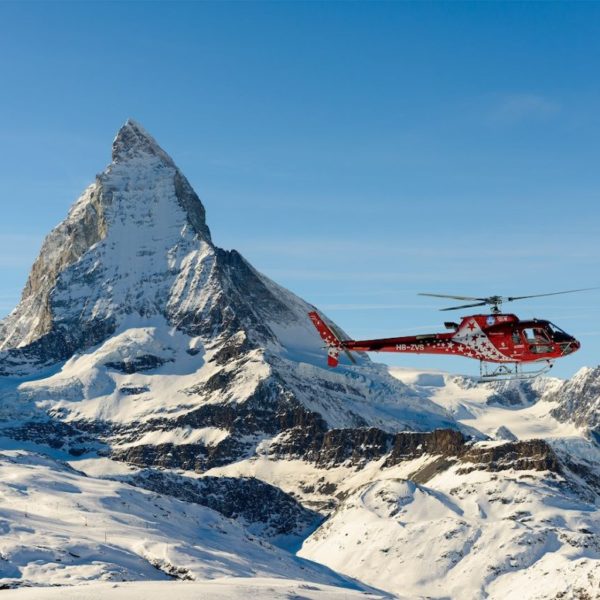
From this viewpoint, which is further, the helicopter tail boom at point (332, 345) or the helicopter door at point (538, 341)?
the helicopter tail boom at point (332, 345)

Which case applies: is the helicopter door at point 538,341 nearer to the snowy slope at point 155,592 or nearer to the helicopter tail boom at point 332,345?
the helicopter tail boom at point 332,345

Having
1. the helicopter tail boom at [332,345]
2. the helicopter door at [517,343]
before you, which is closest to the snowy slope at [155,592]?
the helicopter tail boom at [332,345]

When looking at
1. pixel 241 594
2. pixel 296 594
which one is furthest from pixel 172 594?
pixel 296 594

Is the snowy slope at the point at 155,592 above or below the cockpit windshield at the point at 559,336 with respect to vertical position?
below

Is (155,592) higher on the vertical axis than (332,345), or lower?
lower

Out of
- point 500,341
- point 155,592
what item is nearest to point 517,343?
point 500,341

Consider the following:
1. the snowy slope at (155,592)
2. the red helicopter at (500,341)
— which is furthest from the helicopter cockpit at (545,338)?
the snowy slope at (155,592)

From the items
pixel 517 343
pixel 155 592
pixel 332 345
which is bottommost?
pixel 155 592

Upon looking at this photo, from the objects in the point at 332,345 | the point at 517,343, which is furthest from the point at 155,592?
the point at 517,343

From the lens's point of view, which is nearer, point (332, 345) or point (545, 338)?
point (545, 338)

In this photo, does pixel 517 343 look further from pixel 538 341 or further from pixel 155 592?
pixel 155 592

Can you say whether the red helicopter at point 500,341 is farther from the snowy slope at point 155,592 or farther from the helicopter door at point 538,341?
the snowy slope at point 155,592
